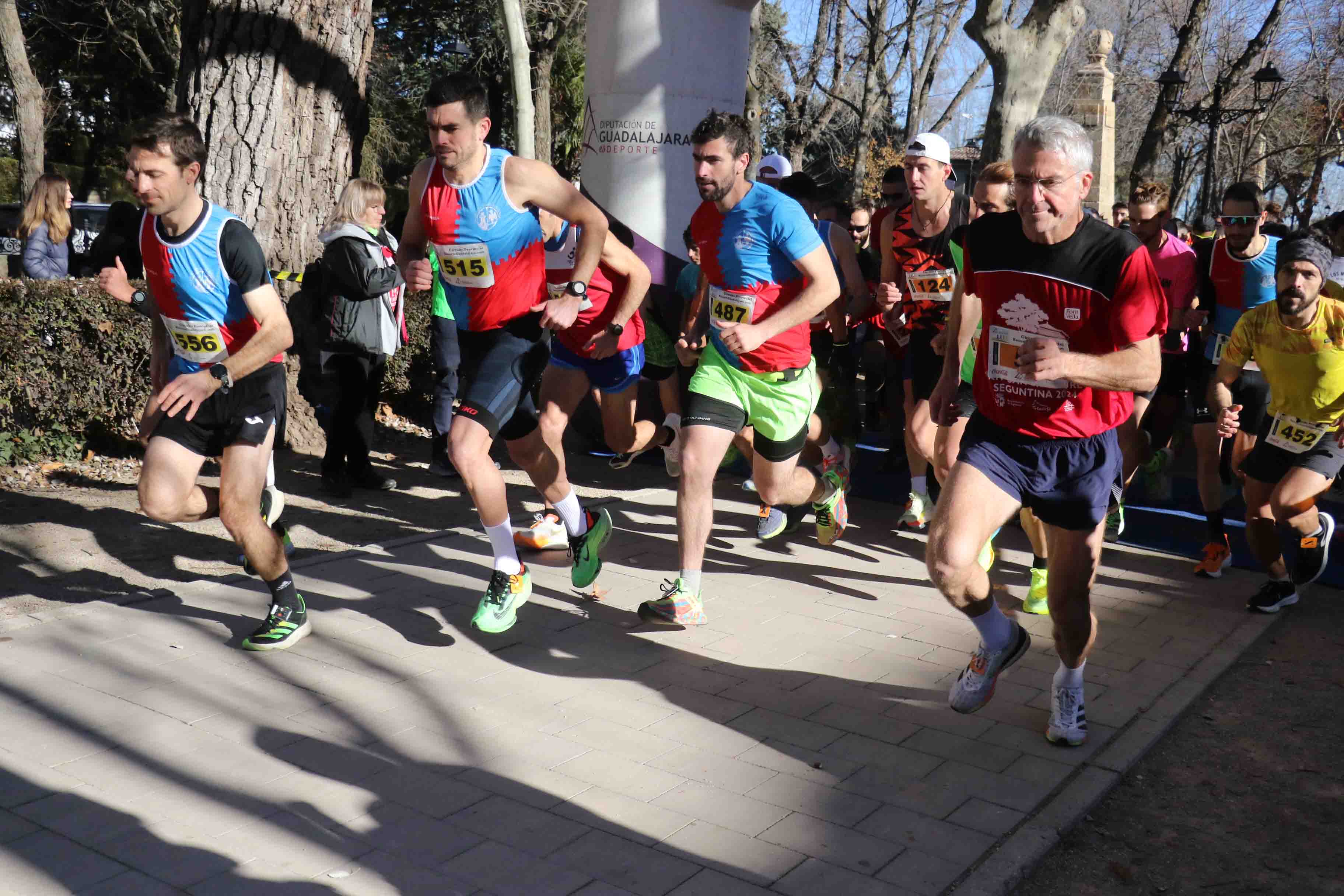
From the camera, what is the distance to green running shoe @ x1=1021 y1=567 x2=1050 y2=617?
5.67 m

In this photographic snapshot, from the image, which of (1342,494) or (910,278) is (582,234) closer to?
(910,278)

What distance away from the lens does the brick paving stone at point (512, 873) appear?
10.3ft

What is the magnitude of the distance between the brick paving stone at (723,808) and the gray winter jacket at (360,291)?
4.22m

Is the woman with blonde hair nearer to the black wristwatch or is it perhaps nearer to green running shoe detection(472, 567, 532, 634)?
the black wristwatch

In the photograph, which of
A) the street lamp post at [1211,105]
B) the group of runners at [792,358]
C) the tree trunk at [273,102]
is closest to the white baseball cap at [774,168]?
the group of runners at [792,358]

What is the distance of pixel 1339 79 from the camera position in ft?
104

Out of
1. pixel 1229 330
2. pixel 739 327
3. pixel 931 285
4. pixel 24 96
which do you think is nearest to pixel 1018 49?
pixel 1229 330

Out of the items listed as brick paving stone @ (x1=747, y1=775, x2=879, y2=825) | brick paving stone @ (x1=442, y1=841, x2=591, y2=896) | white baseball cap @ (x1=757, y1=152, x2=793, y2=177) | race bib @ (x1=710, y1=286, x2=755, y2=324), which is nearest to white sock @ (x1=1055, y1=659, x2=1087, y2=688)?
brick paving stone @ (x1=747, y1=775, x2=879, y2=825)

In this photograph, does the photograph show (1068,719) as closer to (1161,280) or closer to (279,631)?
(279,631)

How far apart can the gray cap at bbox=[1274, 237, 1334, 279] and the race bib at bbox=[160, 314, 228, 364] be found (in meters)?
4.48

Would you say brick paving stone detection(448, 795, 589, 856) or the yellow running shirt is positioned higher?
the yellow running shirt

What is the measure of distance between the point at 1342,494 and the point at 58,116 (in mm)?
29479

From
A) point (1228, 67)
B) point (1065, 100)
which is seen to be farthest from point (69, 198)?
point (1065, 100)

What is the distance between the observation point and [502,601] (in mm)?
5051
